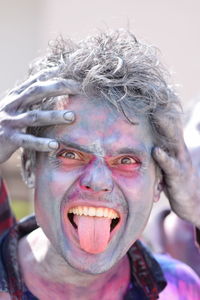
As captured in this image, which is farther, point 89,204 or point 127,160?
point 127,160

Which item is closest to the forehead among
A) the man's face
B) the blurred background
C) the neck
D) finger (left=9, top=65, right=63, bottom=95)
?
the man's face

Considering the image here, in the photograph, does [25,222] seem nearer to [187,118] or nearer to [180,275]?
[180,275]

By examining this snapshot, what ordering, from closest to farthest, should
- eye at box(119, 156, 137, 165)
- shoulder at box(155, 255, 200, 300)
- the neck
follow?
1. eye at box(119, 156, 137, 165)
2. the neck
3. shoulder at box(155, 255, 200, 300)

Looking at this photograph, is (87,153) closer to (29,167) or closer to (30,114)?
(30,114)

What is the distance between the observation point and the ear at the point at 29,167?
2.84 meters

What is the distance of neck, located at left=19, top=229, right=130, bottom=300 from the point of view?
279 centimetres

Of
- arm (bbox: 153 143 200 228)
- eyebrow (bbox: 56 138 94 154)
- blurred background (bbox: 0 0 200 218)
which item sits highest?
eyebrow (bbox: 56 138 94 154)

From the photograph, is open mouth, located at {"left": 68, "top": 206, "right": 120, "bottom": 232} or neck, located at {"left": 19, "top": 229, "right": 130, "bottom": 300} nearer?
open mouth, located at {"left": 68, "top": 206, "right": 120, "bottom": 232}

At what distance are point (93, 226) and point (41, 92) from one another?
493 mm

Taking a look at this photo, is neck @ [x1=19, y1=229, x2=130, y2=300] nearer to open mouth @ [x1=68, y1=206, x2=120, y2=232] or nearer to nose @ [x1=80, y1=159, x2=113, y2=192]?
open mouth @ [x1=68, y1=206, x2=120, y2=232]

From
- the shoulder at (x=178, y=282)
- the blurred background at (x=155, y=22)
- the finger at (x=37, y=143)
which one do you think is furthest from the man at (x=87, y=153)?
the blurred background at (x=155, y=22)

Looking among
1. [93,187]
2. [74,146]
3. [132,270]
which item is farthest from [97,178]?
[132,270]

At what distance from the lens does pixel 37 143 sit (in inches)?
101

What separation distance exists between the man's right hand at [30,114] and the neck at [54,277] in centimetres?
42
